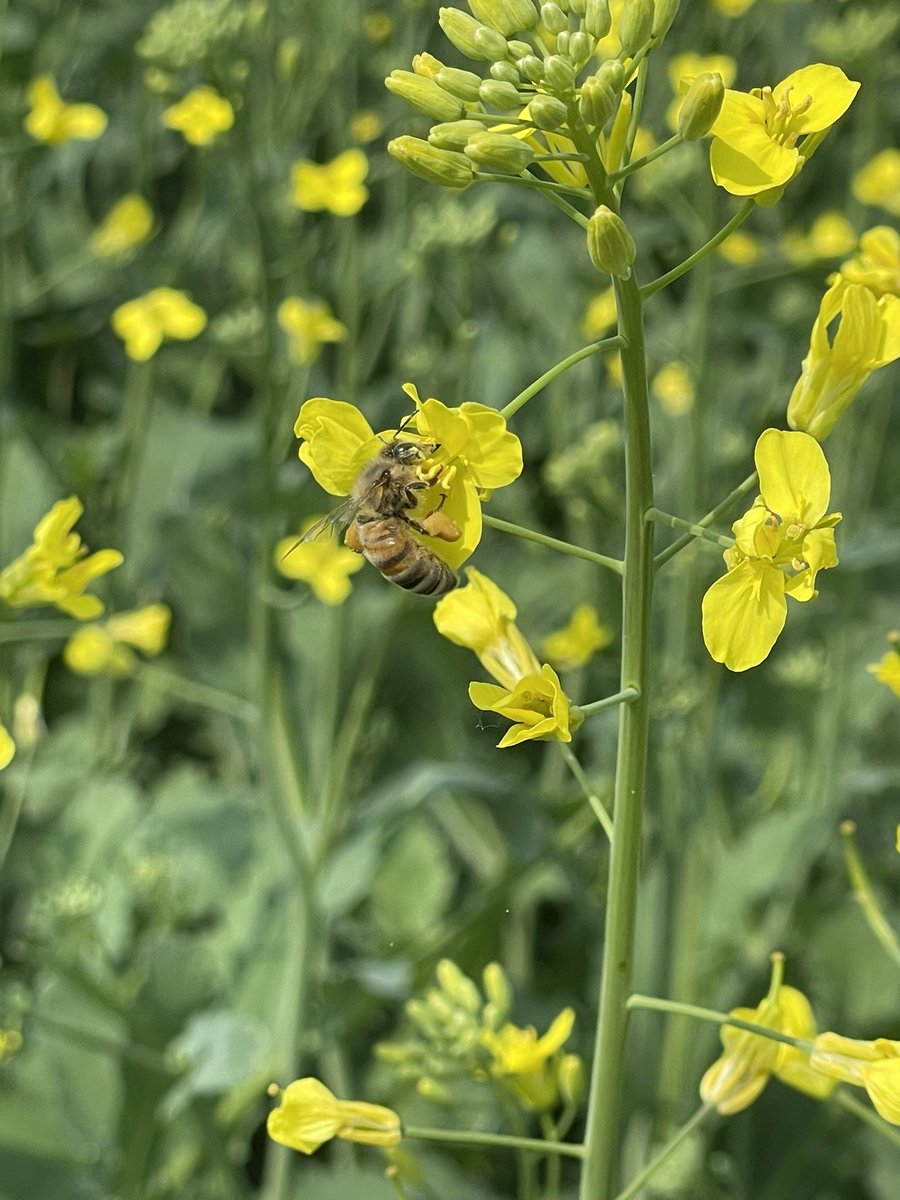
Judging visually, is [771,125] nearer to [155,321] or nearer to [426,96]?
[426,96]

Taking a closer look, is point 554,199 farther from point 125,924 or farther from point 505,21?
point 125,924

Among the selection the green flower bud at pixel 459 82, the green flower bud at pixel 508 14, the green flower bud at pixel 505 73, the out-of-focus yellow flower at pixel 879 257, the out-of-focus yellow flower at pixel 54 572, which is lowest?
the out-of-focus yellow flower at pixel 54 572

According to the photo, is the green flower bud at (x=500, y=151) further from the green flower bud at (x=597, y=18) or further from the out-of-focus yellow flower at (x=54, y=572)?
the out-of-focus yellow flower at (x=54, y=572)

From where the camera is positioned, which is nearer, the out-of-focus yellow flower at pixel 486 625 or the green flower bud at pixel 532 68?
the green flower bud at pixel 532 68

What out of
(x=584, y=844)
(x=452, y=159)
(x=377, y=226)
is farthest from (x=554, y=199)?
(x=377, y=226)

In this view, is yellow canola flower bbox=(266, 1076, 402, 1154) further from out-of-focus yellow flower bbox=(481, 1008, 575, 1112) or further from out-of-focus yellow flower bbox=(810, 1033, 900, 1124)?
out-of-focus yellow flower bbox=(810, 1033, 900, 1124)

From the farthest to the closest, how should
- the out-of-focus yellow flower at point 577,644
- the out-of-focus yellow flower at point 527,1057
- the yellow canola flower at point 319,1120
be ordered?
1. the out-of-focus yellow flower at point 577,644
2. the out-of-focus yellow flower at point 527,1057
3. the yellow canola flower at point 319,1120

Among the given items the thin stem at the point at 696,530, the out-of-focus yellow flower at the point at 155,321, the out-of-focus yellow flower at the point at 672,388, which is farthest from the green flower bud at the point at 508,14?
the out-of-focus yellow flower at the point at 672,388
